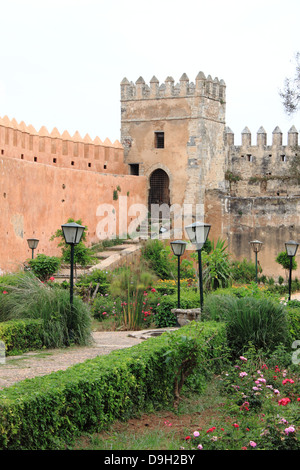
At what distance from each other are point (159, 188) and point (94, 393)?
952 inches

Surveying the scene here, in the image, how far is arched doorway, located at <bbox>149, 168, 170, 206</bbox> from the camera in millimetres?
31094

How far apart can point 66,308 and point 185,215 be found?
1823 cm

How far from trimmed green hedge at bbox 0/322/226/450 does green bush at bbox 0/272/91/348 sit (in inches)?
92.8

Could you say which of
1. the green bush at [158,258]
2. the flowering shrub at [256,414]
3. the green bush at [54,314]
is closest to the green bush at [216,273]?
the green bush at [158,258]

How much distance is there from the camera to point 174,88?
3039cm

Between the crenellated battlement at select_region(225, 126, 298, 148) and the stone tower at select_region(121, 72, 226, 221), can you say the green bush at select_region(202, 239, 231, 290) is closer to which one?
the stone tower at select_region(121, 72, 226, 221)

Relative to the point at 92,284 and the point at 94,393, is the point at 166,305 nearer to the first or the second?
the point at 92,284

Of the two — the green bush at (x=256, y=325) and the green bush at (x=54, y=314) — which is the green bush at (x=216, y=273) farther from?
the green bush at (x=54, y=314)

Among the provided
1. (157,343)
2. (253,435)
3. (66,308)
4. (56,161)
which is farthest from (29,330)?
(56,161)

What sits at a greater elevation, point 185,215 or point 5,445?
point 185,215

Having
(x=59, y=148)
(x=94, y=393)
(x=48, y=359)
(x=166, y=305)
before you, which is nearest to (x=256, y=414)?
(x=94, y=393)

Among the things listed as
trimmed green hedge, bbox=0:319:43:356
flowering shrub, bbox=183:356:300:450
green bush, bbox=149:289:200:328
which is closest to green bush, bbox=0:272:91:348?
trimmed green hedge, bbox=0:319:43:356

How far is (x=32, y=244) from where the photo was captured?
19578 millimetres
